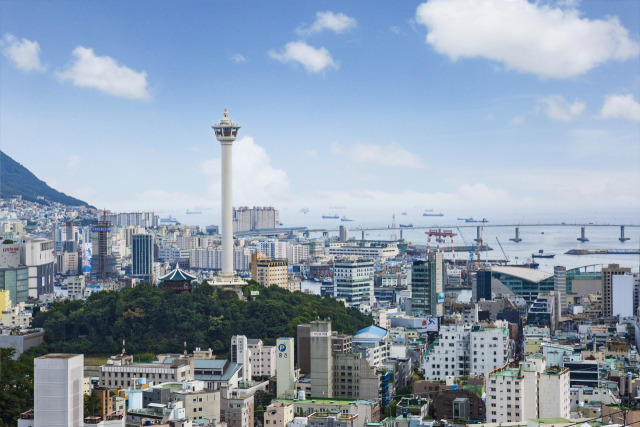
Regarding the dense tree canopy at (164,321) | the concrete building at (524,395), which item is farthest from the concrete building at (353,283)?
the concrete building at (524,395)

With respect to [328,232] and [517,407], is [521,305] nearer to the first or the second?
[517,407]

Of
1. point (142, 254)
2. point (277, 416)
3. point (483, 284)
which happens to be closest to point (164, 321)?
point (277, 416)

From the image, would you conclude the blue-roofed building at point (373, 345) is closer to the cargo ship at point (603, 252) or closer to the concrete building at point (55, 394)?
the concrete building at point (55, 394)

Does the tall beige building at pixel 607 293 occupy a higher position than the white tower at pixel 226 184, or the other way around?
the white tower at pixel 226 184

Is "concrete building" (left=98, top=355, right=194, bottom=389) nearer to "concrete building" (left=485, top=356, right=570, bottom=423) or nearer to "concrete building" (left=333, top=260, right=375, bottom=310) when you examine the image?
"concrete building" (left=485, top=356, right=570, bottom=423)

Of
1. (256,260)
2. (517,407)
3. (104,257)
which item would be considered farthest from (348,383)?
(104,257)

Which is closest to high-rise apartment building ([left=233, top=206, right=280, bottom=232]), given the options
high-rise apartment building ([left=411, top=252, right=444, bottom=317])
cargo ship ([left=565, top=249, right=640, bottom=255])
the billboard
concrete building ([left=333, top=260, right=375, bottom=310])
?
cargo ship ([left=565, top=249, right=640, bottom=255])
